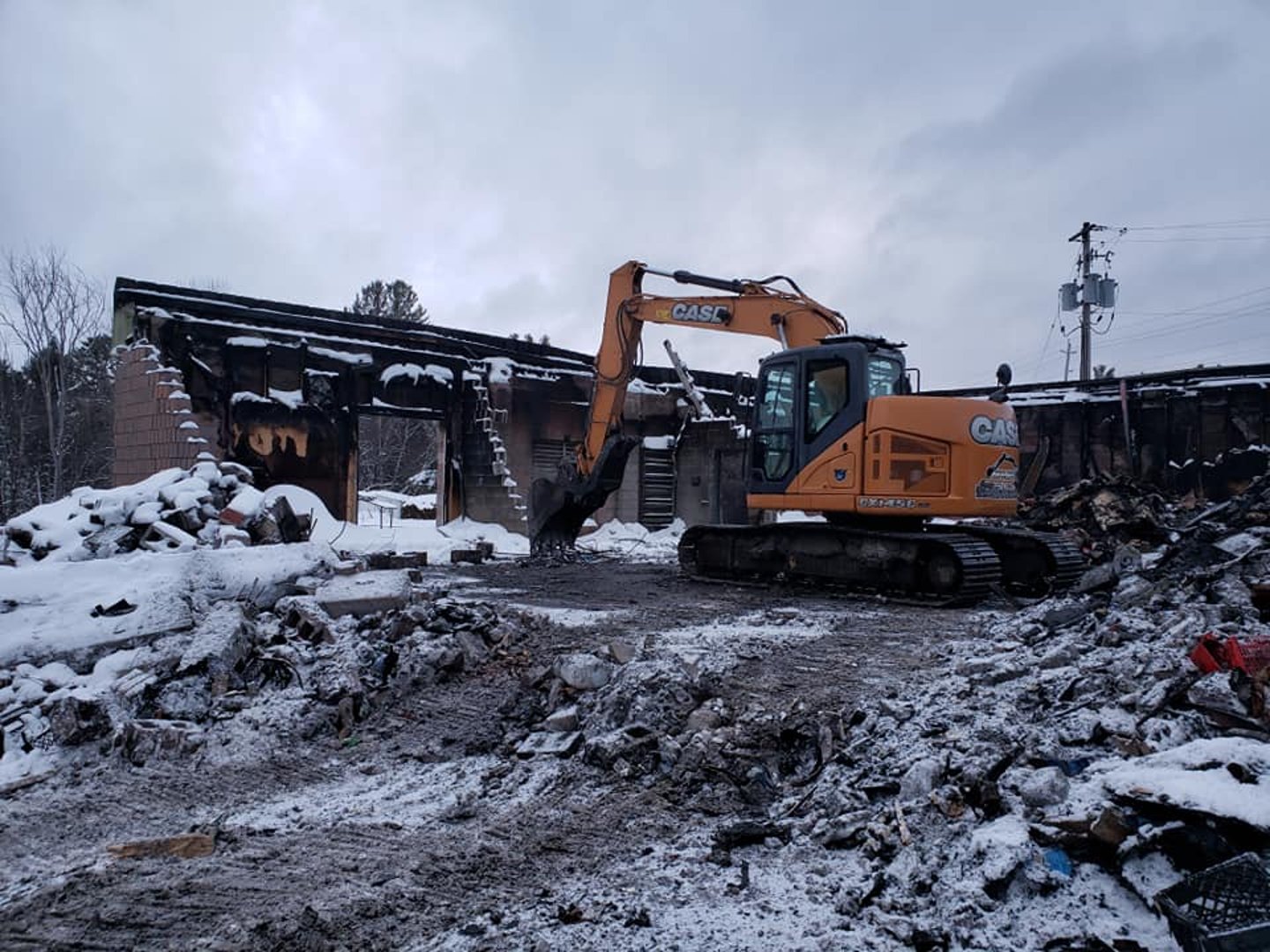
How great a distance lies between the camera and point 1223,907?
216 cm

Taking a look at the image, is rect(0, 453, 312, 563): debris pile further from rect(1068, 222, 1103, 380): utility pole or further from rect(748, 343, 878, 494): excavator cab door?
rect(1068, 222, 1103, 380): utility pole

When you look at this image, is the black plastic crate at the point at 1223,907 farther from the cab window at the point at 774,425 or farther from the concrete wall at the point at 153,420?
the concrete wall at the point at 153,420

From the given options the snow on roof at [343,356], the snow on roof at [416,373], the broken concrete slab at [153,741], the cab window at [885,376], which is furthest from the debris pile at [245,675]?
the snow on roof at [416,373]

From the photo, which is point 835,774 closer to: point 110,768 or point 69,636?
point 110,768

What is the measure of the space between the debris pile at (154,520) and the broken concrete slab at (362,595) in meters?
1.52

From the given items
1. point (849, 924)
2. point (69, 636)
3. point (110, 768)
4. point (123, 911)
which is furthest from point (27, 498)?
point (849, 924)

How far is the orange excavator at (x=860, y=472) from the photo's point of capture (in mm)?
8078

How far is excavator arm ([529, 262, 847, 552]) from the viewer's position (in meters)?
9.71

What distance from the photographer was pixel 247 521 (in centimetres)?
833

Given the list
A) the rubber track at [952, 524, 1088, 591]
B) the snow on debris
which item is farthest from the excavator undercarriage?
the snow on debris

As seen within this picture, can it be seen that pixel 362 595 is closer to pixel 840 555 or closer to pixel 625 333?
pixel 840 555

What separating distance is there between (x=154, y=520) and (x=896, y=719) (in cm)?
671

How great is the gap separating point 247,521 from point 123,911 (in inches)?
233

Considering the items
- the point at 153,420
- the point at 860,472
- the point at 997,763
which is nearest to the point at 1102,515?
the point at 860,472
